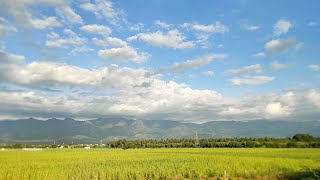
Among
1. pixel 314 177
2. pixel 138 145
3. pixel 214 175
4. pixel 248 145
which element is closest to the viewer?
pixel 314 177

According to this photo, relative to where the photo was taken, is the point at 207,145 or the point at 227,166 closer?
the point at 227,166

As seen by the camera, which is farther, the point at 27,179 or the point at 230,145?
the point at 230,145

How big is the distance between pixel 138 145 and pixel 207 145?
31.9 m

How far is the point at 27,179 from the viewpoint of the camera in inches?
707

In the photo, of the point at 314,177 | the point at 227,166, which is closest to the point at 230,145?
the point at 227,166

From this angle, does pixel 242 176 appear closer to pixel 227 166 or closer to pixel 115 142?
pixel 227 166

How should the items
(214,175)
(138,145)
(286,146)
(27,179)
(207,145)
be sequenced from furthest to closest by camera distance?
(138,145), (207,145), (286,146), (214,175), (27,179)

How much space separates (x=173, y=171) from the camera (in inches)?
1073

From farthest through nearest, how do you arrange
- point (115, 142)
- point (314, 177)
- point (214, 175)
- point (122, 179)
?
point (115, 142) < point (214, 175) < point (122, 179) < point (314, 177)

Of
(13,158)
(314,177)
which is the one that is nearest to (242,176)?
(314,177)

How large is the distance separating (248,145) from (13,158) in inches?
3209

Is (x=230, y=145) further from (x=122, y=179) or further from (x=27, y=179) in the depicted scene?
(x=27, y=179)

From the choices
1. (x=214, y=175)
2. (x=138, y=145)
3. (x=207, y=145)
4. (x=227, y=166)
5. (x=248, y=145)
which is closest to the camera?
(x=214, y=175)

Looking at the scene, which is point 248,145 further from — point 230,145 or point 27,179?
point 27,179
